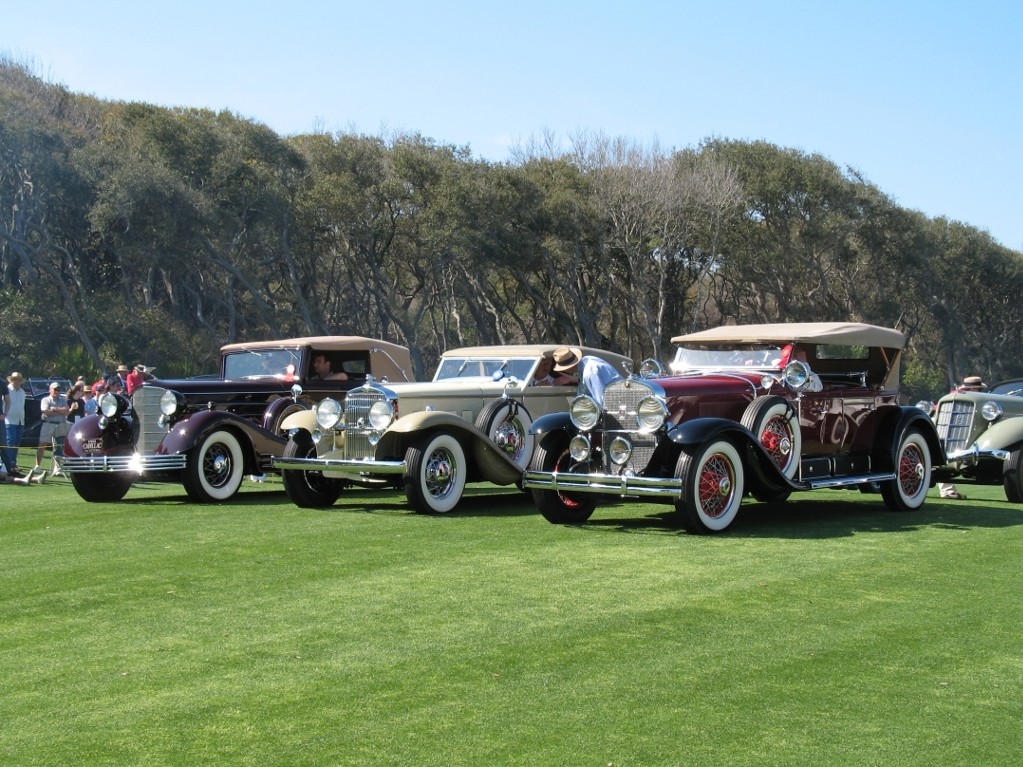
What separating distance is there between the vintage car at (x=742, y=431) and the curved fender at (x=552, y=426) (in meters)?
0.01

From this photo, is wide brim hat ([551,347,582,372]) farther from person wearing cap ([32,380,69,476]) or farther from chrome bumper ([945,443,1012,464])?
person wearing cap ([32,380,69,476])

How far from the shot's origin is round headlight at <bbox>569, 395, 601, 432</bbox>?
10.2 metres

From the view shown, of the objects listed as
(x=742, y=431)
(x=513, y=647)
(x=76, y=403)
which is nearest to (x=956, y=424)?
(x=742, y=431)

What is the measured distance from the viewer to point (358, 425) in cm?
1227

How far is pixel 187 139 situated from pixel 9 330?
313 inches

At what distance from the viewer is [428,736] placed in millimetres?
4426

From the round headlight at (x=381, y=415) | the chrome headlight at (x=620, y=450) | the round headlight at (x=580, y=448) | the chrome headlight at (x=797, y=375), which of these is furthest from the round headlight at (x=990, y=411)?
the round headlight at (x=381, y=415)

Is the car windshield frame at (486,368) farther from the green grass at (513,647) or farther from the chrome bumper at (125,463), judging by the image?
the green grass at (513,647)

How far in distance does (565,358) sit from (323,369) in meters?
4.18

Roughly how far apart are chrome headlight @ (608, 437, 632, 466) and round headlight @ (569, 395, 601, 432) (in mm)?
276

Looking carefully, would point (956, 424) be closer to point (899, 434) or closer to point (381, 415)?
point (899, 434)

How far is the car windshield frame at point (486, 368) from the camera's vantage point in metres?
13.7

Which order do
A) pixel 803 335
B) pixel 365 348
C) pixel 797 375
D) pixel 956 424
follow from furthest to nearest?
1. pixel 365 348
2. pixel 956 424
3. pixel 803 335
4. pixel 797 375

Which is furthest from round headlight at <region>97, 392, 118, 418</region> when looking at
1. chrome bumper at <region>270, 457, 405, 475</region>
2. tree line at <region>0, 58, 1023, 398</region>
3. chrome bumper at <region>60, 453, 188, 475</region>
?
tree line at <region>0, 58, 1023, 398</region>
